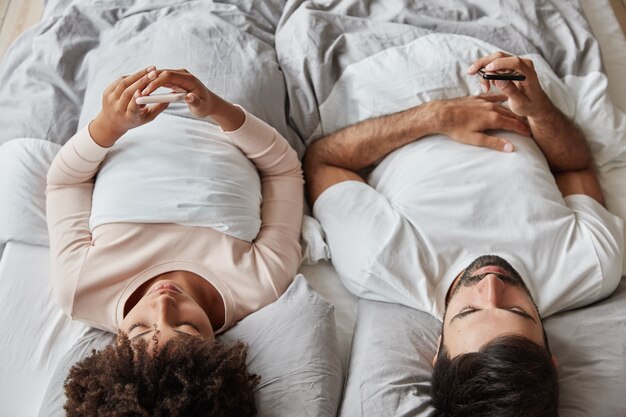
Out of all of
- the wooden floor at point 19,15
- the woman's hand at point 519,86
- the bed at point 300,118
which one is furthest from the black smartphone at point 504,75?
the wooden floor at point 19,15

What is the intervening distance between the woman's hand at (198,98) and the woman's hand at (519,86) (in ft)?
1.47

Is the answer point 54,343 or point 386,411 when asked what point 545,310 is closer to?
point 386,411

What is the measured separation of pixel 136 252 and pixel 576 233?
0.82 metres

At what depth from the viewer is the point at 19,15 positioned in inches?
81.4

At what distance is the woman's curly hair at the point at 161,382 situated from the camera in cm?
91

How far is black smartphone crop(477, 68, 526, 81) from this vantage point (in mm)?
1211

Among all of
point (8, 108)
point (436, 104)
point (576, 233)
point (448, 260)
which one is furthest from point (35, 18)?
point (576, 233)

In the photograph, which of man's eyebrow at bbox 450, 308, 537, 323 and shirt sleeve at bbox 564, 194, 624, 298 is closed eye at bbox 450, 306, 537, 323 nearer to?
man's eyebrow at bbox 450, 308, 537, 323

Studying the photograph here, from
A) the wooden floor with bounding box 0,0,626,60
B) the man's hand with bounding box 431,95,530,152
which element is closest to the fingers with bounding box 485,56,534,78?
the man's hand with bounding box 431,95,530,152

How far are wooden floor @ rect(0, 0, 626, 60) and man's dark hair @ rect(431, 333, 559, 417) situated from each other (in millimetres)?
1434

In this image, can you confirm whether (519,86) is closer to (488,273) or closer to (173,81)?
(488,273)

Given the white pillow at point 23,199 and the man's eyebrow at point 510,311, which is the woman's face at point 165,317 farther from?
the man's eyebrow at point 510,311

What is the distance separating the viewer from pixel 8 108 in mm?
1423

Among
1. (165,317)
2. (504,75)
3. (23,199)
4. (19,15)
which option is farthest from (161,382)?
(19,15)
